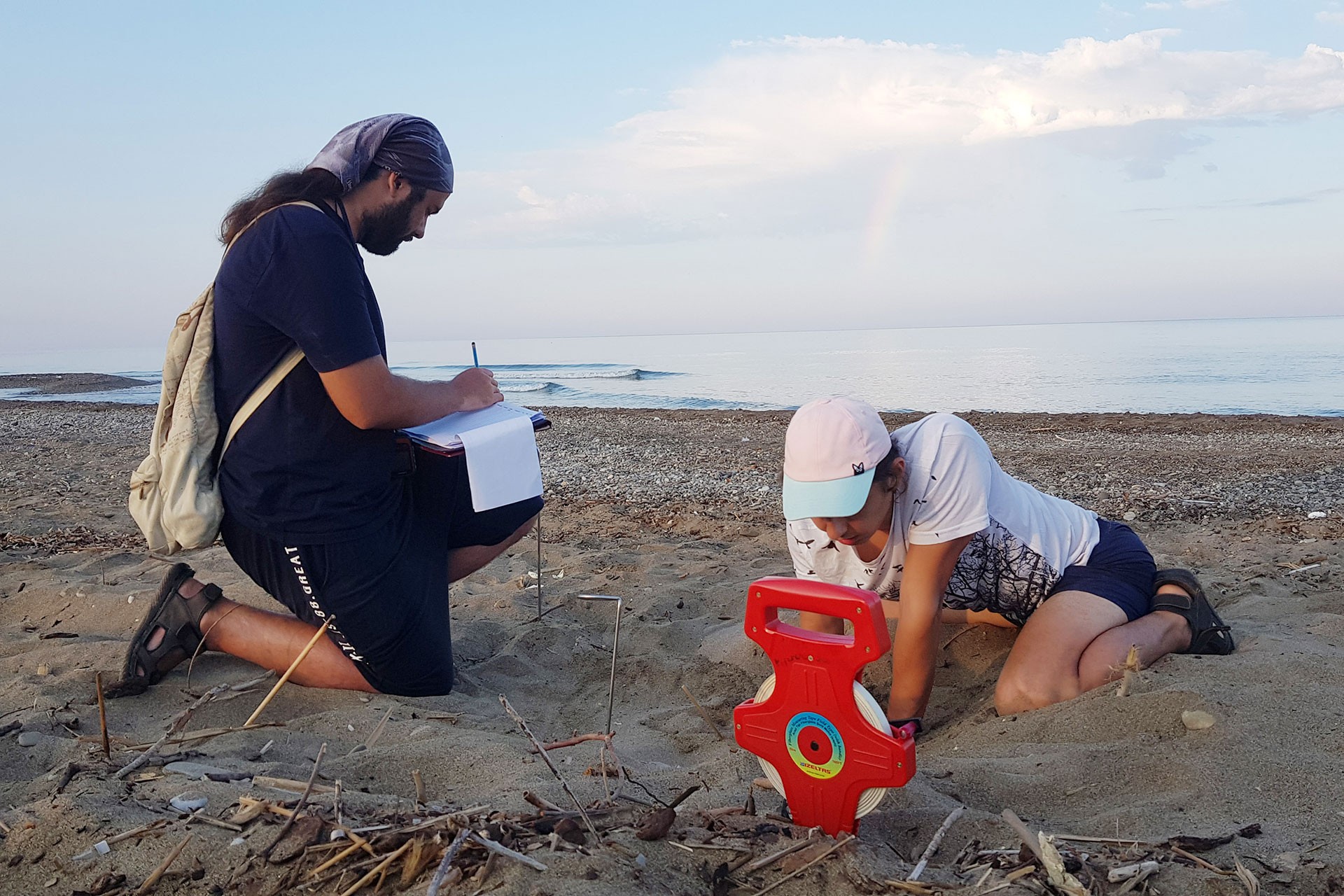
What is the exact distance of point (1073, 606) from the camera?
2.99m

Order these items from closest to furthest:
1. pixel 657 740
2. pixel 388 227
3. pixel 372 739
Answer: pixel 372 739 → pixel 657 740 → pixel 388 227

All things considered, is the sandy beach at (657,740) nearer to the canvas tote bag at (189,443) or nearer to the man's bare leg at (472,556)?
the man's bare leg at (472,556)

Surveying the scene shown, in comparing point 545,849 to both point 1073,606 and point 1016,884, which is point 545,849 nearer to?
point 1016,884

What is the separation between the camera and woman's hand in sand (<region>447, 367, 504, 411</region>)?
309 centimetres

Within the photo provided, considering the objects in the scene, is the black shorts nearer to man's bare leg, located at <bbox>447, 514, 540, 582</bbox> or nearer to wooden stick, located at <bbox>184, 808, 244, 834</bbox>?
man's bare leg, located at <bbox>447, 514, 540, 582</bbox>

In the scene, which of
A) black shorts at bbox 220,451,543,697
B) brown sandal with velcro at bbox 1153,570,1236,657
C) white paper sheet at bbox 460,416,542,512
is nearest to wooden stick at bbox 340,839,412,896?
black shorts at bbox 220,451,543,697

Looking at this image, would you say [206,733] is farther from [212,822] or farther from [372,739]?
[212,822]

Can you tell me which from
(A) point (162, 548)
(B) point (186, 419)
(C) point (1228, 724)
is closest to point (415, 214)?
→ (B) point (186, 419)

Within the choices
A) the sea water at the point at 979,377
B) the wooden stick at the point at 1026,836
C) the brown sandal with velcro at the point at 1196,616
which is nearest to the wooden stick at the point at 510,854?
the wooden stick at the point at 1026,836

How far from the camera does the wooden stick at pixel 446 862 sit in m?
1.49

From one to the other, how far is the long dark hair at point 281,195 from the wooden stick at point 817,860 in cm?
222

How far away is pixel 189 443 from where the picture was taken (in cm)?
279

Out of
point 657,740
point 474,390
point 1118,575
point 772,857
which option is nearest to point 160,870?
point 772,857

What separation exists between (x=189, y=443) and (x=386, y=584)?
27.6 inches
